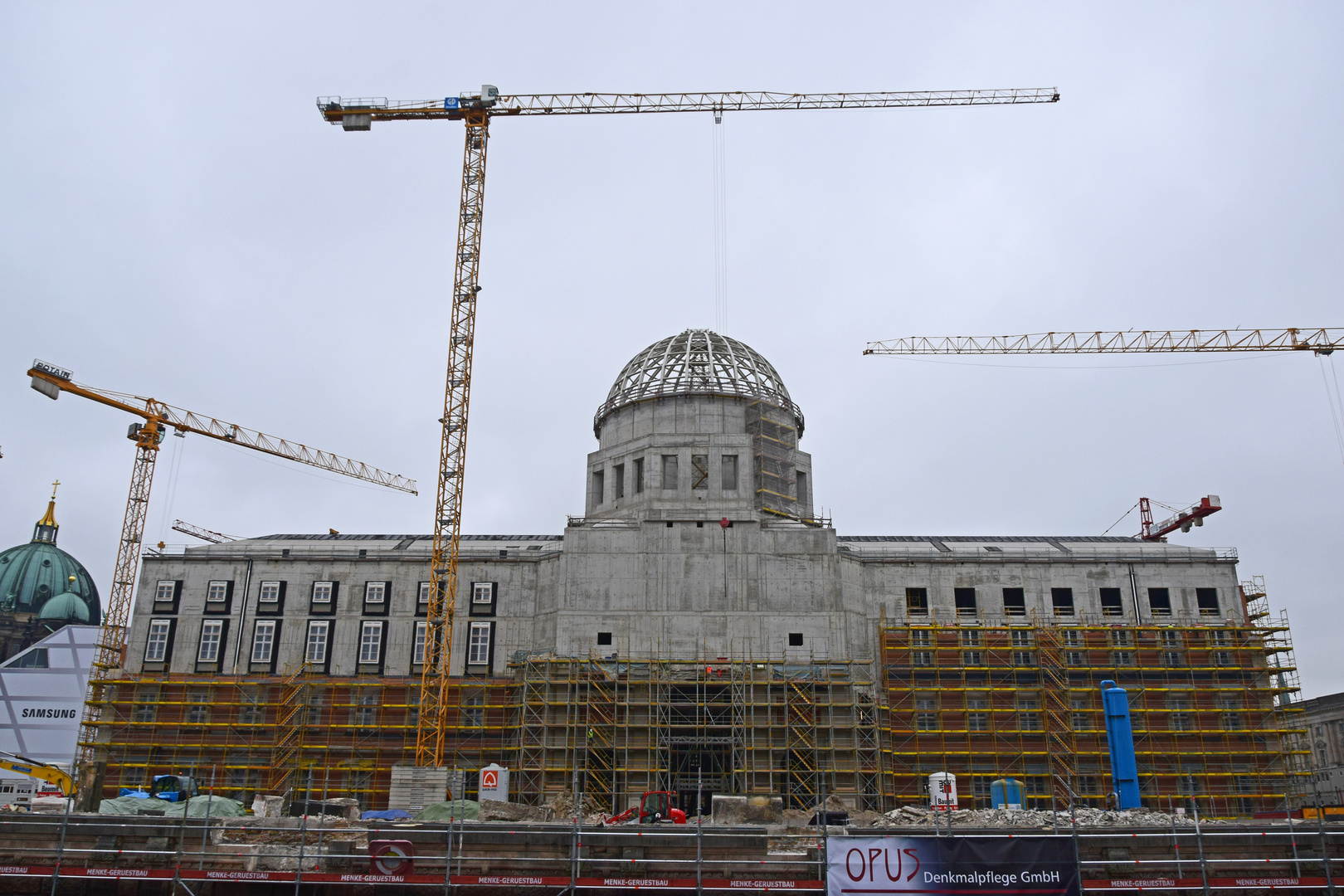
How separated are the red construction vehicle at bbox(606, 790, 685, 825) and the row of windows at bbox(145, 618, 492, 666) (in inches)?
738

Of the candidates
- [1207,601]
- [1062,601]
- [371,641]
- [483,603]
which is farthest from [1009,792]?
[371,641]

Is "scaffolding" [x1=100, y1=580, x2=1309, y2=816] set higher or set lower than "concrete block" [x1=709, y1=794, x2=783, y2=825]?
higher

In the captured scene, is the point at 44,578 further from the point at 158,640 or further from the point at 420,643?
the point at 420,643

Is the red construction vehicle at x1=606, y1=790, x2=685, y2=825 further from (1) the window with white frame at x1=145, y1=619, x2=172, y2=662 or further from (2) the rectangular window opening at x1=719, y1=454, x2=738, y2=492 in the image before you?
(1) the window with white frame at x1=145, y1=619, x2=172, y2=662

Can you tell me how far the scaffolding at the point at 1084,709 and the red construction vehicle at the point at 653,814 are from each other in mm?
15997

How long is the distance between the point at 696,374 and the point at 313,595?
2836cm

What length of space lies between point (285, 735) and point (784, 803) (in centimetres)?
2923

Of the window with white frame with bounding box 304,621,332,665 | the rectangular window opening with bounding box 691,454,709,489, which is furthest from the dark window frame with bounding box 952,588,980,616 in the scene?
the window with white frame with bounding box 304,621,332,665

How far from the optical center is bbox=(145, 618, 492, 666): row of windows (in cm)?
6366

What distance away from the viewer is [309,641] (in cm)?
6431

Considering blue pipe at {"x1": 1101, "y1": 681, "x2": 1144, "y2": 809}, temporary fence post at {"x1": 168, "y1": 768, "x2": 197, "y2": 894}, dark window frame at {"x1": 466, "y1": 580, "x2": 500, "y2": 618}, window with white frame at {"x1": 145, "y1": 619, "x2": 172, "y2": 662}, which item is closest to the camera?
temporary fence post at {"x1": 168, "y1": 768, "x2": 197, "y2": 894}

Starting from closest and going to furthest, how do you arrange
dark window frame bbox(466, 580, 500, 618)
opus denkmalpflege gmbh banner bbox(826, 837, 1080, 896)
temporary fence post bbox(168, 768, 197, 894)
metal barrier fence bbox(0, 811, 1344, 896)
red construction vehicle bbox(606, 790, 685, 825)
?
opus denkmalpflege gmbh banner bbox(826, 837, 1080, 896)
metal barrier fence bbox(0, 811, 1344, 896)
temporary fence post bbox(168, 768, 197, 894)
red construction vehicle bbox(606, 790, 685, 825)
dark window frame bbox(466, 580, 500, 618)

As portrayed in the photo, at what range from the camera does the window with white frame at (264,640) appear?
210 feet

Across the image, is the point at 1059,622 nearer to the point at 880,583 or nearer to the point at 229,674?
the point at 880,583
